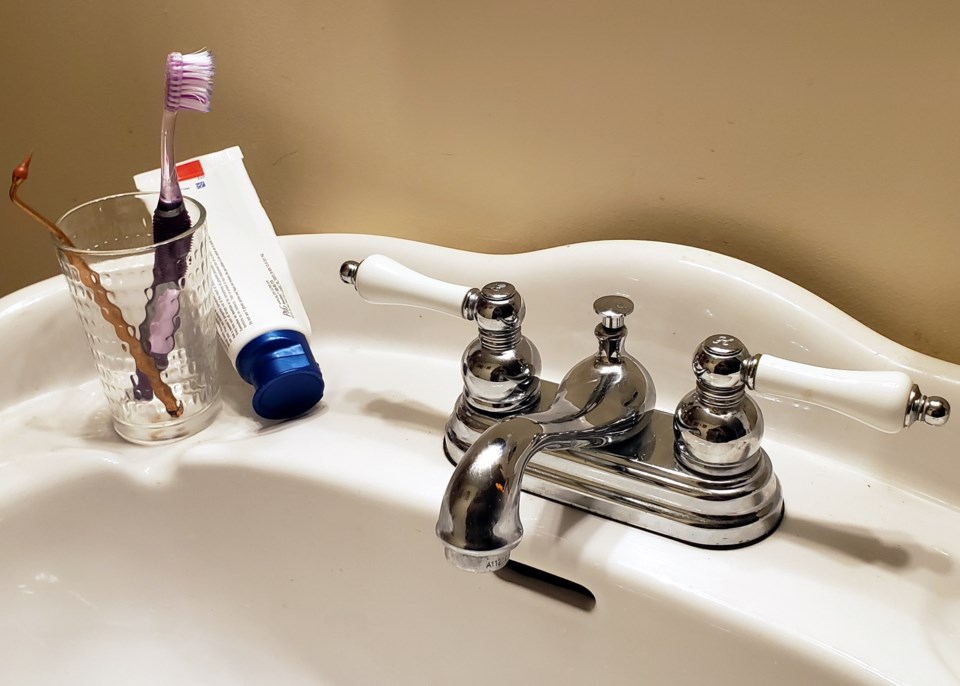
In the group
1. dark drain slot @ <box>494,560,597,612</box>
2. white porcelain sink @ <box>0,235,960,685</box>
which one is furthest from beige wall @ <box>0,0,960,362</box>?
dark drain slot @ <box>494,560,597,612</box>

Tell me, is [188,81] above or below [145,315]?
above

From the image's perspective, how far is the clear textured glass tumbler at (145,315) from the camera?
39cm

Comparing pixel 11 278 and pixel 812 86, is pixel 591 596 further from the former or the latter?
pixel 11 278

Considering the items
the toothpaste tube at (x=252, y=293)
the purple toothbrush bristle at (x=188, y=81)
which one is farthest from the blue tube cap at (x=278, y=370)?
the purple toothbrush bristle at (x=188, y=81)

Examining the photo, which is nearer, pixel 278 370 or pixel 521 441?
pixel 521 441

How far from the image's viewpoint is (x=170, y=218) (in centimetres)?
39

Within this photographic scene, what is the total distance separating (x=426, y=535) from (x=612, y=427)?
0.31 feet

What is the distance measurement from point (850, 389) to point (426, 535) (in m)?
0.18

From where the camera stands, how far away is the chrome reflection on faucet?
11.3 inches

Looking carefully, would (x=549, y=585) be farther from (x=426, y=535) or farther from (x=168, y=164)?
(x=168, y=164)

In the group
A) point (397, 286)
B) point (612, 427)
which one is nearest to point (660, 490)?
point (612, 427)

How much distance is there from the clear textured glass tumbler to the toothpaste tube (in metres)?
0.02

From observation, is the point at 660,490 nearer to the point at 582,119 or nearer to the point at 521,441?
the point at 521,441

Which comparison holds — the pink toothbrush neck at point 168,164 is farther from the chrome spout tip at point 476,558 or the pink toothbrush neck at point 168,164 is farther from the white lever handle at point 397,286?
the chrome spout tip at point 476,558
